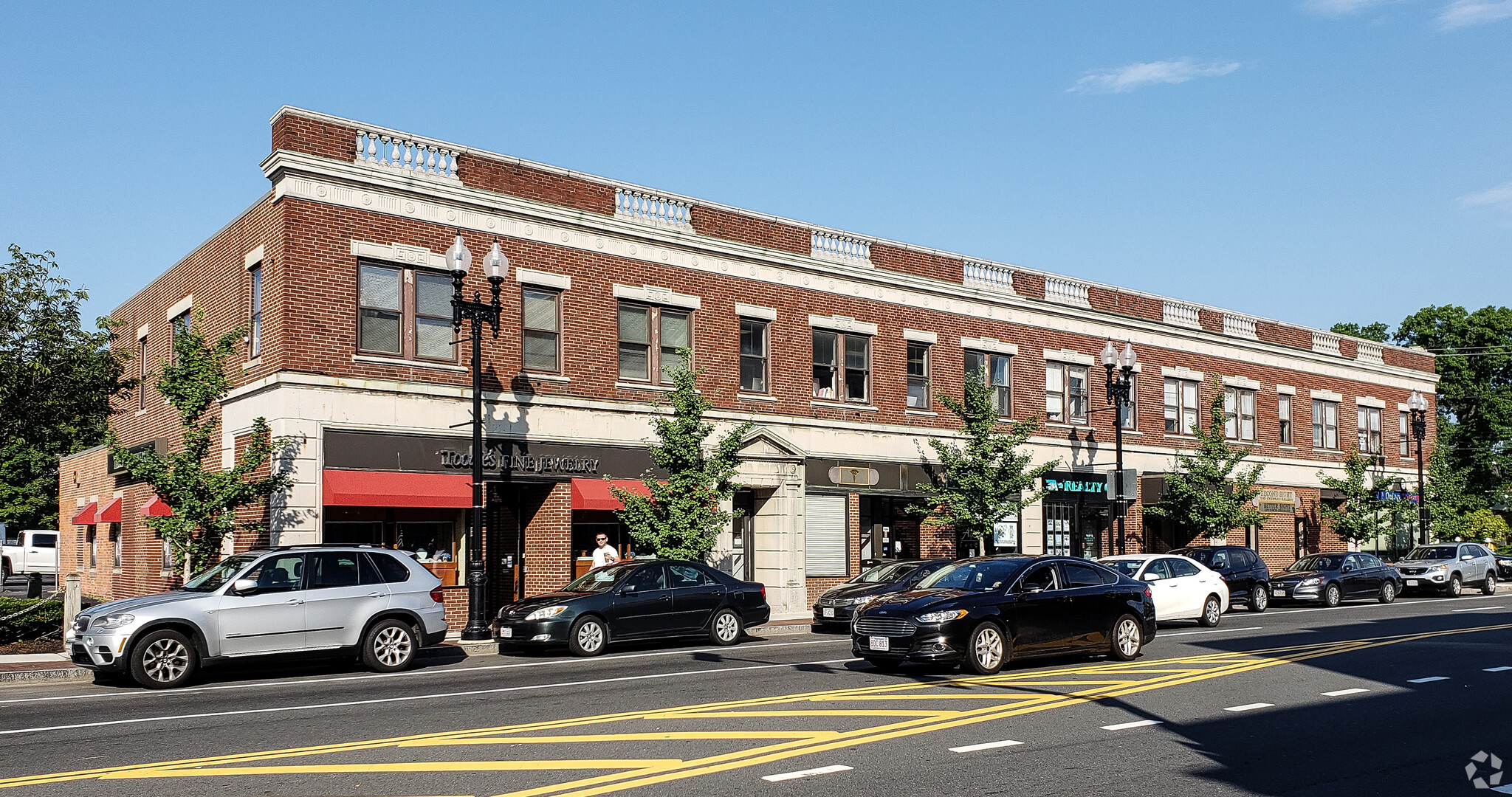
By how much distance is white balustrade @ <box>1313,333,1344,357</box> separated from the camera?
47.4 metres

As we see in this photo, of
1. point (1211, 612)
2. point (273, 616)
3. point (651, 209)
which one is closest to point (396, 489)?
point (273, 616)

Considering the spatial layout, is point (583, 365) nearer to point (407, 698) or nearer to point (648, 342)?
point (648, 342)

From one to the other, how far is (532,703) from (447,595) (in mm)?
11303

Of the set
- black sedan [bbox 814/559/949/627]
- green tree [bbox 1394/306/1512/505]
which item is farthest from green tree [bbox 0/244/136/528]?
green tree [bbox 1394/306/1512/505]

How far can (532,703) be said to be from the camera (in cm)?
1332

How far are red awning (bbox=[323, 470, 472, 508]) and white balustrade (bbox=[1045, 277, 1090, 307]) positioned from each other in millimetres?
19731

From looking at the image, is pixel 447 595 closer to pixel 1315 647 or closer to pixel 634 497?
pixel 634 497

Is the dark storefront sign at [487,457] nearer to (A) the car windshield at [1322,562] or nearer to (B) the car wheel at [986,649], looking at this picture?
(B) the car wheel at [986,649]

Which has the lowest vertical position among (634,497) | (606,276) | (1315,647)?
(1315,647)

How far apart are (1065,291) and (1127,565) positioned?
1450cm

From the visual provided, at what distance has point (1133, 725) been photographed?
11.2 metres

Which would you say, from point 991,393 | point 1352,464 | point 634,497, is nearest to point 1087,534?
point 991,393

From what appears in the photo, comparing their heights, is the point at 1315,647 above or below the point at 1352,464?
below

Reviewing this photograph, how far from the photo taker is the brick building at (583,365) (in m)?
22.8
